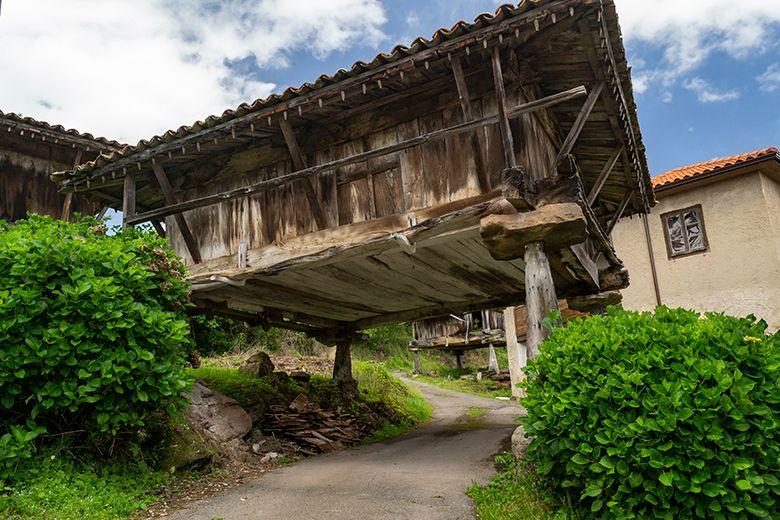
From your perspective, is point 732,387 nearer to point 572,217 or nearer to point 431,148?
point 572,217

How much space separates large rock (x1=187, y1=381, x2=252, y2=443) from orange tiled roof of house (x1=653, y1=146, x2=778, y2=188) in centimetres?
1133

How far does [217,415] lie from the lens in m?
7.34

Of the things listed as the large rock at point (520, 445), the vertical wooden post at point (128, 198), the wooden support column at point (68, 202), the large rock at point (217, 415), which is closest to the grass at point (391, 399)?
the large rock at point (217, 415)

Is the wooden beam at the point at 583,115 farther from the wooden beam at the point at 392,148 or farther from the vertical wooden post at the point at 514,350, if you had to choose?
the vertical wooden post at the point at 514,350

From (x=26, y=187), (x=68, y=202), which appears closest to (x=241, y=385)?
(x=68, y=202)

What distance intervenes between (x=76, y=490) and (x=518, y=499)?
3729mm

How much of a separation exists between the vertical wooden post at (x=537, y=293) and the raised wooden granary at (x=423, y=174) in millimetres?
18

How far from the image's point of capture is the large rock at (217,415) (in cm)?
700

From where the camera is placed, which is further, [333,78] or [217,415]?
[217,415]

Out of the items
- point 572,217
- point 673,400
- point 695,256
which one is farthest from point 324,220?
point 695,256

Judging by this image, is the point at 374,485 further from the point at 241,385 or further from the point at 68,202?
the point at 68,202

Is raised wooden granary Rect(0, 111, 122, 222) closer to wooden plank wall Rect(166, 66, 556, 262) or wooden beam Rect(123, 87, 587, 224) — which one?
→ wooden plank wall Rect(166, 66, 556, 262)

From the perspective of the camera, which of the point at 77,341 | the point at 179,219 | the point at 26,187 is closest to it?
the point at 77,341

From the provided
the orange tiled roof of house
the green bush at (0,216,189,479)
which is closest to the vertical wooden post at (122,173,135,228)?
the green bush at (0,216,189,479)
